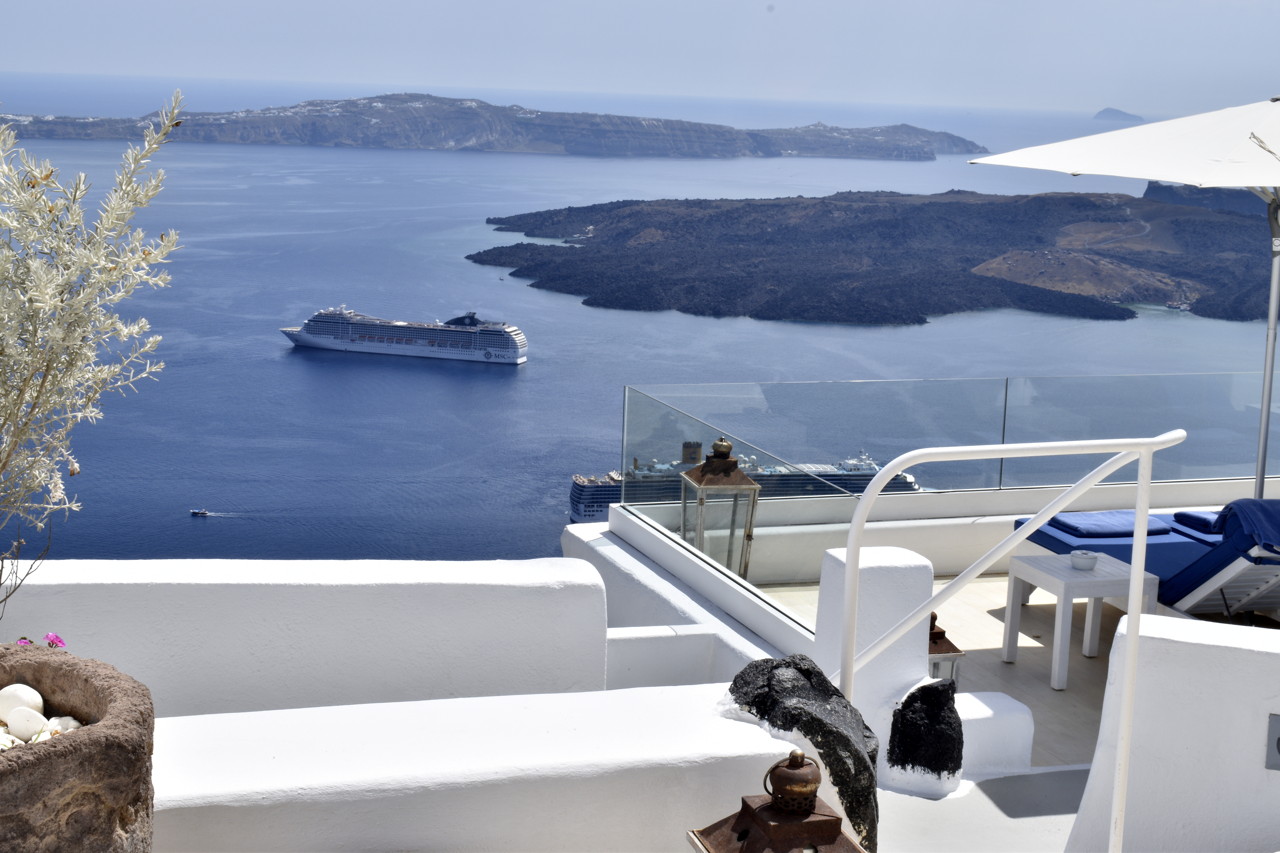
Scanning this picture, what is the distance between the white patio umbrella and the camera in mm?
3439

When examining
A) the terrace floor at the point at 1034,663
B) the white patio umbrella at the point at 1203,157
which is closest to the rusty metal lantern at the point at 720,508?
the terrace floor at the point at 1034,663

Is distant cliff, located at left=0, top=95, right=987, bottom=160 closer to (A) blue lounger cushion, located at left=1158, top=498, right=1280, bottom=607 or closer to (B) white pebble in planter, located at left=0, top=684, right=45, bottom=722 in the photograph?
(A) blue lounger cushion, located at left=1158, top=498, right=1280, bottom=607

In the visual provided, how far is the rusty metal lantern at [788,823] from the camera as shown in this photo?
5.05 ft

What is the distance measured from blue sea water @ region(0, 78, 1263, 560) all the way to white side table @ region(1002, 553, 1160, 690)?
1286 inches

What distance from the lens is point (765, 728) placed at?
6.59ft

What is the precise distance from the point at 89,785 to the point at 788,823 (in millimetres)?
900

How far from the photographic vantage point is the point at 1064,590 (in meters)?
3.21

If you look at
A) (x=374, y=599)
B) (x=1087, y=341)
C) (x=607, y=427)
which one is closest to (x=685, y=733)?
(x=374, y=599)

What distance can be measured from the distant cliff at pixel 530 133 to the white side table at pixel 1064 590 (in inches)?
2717

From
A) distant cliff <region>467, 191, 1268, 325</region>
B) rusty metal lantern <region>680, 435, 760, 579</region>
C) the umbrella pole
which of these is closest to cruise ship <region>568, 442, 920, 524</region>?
rusty metal lantern <region>680, 435, 760, 579</region>

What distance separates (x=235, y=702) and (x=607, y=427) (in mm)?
41681

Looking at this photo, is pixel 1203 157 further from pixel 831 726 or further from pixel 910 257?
pixel 910 257

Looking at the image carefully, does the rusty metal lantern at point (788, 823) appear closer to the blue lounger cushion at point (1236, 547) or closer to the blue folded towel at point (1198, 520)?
the blue lounger cushion at point (1236, 547)

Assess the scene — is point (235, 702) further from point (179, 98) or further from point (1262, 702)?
point (1262, 702)
